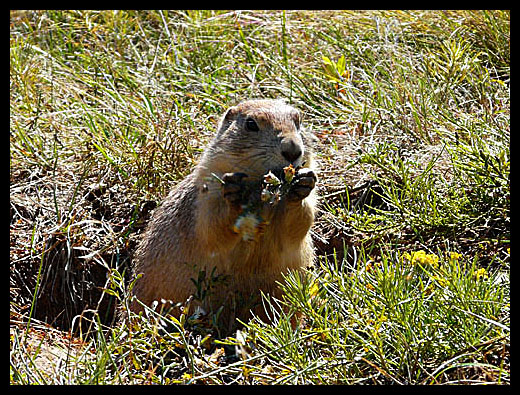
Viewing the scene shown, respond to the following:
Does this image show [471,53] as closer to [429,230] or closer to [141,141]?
[429,230]

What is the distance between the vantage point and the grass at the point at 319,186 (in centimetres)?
→ 288

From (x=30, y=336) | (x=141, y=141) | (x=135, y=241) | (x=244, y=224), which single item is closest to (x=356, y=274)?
(x=244, y=224)

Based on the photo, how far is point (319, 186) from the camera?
5.08 meters

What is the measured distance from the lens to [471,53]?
5.77m

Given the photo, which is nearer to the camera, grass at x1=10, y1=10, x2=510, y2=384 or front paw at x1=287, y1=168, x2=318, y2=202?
grass at x1=10, y1=10, x2=510, y2=384

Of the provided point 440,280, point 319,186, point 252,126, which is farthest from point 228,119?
point 440,280

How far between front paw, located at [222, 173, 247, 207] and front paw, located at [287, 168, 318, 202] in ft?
0.84

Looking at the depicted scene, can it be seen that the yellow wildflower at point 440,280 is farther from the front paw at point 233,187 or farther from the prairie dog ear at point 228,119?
the prairie dog ear at point 228,119

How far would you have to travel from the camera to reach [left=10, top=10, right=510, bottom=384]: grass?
2.88 m

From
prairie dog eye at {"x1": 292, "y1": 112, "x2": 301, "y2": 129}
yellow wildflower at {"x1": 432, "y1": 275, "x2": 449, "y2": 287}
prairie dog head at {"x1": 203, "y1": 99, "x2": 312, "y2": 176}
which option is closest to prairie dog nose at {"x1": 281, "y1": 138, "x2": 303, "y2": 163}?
prairie dog head at {"x1": 203, "y1": 99, "x2": 312, "y2": 176}

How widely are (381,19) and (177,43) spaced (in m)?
1.83

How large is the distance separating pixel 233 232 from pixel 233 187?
1.08 feet

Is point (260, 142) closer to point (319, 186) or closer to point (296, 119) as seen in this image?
point (296, 119)

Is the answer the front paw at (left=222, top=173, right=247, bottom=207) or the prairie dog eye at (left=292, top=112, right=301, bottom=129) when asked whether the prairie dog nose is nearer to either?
the front paw at (left=222, top=173, right=247, bottom=207)
